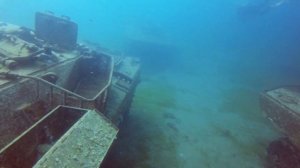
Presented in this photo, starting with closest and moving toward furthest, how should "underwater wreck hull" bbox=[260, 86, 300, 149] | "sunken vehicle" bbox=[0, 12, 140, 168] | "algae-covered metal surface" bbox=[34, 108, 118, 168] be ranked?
"algae-covered metal surface" bbox=[34, 108, 118, 168], "sunken vehicle" bbox=[0, 12, 140, 168], "underwater wreck hull" bbox=[260, 86, 300, 149]

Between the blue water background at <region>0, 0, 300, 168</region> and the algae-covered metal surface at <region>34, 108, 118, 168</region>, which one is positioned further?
the blue water background at <region>0, 0, 300, 168</region>

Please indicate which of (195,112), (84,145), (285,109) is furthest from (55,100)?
(195,112)

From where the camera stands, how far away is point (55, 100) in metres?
5.35

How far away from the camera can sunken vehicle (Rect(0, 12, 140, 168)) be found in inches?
119

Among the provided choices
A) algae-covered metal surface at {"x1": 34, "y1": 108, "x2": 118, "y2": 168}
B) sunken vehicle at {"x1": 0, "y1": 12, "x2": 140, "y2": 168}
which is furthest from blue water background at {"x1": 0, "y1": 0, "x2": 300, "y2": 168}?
algae-covered metal surface at {"x1": 34, "y1": 108, "x2": 118, "y2": 168}

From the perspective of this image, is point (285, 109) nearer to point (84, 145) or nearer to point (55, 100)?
point (55, 100)

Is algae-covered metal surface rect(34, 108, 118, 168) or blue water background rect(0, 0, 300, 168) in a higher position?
algae-covered metal surface rect(34, 108, 118, 168)

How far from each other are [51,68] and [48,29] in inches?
107

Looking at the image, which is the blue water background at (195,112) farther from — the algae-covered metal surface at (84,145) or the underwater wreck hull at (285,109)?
the algae-covered metal surface at (84,145)

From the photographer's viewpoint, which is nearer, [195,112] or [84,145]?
[84,145]

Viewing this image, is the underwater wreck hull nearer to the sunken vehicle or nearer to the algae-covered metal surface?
the sunken vehicle

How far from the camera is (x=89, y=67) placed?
8445 millimetres

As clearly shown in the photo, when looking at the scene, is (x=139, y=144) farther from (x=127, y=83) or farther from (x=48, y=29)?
(x=48, y=29)

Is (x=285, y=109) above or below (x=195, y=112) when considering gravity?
above
